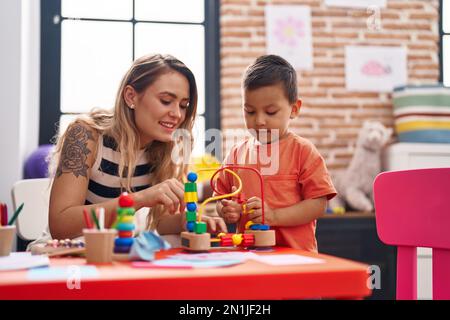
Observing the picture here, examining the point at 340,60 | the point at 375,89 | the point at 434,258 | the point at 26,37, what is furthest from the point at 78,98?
the point at 434,258

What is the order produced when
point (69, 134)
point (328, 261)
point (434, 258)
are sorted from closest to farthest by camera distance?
point (328, 261) → point (434, 258) → point (69, 134)

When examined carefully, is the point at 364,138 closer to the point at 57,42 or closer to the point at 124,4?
the point at 124,4

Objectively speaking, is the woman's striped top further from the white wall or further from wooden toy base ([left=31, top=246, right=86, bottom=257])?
the white wall

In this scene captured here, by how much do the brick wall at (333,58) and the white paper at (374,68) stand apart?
0.04 meters

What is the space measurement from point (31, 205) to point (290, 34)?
1.95 metres

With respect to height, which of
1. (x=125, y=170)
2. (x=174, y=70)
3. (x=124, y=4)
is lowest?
(x=125, y=170)

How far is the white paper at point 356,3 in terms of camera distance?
3434mm

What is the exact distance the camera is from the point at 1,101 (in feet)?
8.39

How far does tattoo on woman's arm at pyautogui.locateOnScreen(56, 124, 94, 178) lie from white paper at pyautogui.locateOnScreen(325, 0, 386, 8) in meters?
2.42

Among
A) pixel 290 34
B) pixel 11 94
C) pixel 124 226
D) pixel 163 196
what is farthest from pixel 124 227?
pixel 290 34

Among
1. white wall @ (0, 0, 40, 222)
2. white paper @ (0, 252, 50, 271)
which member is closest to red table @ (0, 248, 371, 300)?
white paper @ (0, 252, 50, 271)

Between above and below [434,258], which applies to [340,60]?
above
